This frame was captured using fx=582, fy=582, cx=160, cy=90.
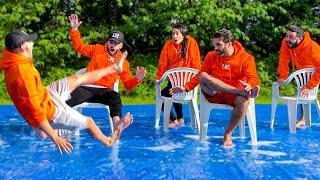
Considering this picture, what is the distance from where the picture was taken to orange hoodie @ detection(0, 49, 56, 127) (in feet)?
13.2

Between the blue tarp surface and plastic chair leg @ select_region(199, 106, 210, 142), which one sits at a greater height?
plastic chair leg @ select_region(199, 106, 210, 142)

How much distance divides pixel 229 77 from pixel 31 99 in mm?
2470

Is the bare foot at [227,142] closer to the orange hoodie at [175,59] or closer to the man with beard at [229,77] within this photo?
the man with beard at [229,77]

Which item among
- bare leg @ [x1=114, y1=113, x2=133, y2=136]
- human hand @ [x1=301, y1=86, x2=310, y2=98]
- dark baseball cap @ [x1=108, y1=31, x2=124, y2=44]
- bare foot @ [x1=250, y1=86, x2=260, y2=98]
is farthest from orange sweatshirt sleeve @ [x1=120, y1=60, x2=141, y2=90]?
human hand @ [x1=301, y1=86, x2=310, y2=98]

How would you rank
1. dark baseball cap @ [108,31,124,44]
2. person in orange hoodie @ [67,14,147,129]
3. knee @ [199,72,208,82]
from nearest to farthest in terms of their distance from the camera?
knee @ [199,72,208,82]
person in orange hoodie @ [67,14,147,129]
dark baseball cap @ [108,31,124,44]

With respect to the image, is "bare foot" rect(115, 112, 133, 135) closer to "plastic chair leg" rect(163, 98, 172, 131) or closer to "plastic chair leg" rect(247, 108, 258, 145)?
"plastic chair leg" rect(247, 108, 258, 145)

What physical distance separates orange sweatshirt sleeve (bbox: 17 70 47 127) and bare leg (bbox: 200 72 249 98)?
6.89 ft

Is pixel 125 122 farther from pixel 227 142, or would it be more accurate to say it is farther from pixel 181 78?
pixel 181 78

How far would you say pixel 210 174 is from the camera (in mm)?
4535

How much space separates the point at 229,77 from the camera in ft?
19.4

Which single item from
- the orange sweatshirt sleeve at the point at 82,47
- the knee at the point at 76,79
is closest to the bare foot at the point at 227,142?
the knee at the point at 76,79

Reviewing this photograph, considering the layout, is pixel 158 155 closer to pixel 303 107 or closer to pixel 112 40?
pixel 112 40

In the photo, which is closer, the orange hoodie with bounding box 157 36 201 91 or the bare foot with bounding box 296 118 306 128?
the orange hoodie with bounding box 157 36 201 91

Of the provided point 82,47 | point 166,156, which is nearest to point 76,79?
point 166,156
